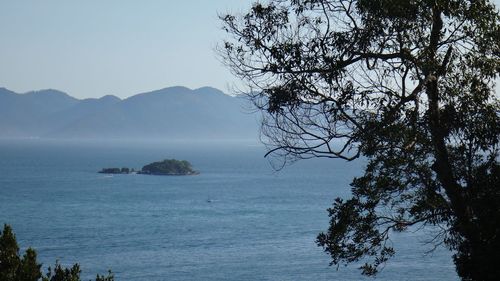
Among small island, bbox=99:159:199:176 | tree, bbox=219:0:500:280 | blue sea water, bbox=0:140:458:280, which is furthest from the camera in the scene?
small island, bbox=99:159:199:176

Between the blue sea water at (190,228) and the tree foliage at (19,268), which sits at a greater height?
the tree foliage at (19,268)

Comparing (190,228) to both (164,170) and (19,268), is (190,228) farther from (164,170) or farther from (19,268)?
(164,170)

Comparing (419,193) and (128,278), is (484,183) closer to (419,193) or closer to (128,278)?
(419,193)

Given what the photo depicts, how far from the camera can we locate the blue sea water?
56.4 m

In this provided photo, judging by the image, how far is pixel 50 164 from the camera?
187 meters

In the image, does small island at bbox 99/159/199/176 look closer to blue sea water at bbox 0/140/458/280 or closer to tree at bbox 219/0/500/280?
blue sea water at bbox 0/140/458/280

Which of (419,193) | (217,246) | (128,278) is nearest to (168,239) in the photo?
(217,246)

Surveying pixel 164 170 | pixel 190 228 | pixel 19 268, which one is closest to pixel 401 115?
pixel 19 268

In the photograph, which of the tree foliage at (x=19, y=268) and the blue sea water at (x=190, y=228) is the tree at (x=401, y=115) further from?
the blue sea water at (x=190, y=228)

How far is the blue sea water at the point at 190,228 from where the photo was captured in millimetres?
56406

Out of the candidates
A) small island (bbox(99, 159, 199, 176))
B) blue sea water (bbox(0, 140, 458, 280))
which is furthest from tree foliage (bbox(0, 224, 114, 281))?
small island (bbox(99, 159, 199, 176))

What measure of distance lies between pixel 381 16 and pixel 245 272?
147 feet

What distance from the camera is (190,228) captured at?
79125 mm

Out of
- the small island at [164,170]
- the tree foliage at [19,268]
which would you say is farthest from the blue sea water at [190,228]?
the tree foliage at [19,268]
